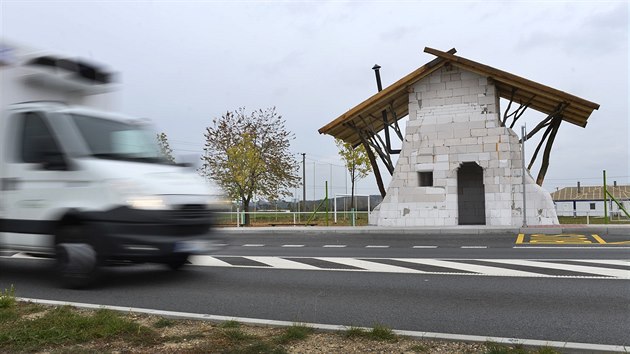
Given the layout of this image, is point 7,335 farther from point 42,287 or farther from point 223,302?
point 42,287

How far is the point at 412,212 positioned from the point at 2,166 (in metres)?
16.0

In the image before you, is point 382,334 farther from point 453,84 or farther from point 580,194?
Result: point 580,194

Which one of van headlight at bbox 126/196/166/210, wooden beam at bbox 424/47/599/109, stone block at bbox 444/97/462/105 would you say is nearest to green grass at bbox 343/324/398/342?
van headlight at bbox 126/196/166/210

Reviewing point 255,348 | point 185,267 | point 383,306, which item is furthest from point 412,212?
point 255,348

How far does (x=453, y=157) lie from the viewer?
20.2 metres

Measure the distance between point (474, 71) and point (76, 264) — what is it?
17103mm

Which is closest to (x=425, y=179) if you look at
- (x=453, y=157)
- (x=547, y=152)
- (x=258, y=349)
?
(x=453, y=157)

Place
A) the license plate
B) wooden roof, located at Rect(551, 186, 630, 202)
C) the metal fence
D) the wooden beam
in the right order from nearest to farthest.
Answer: the license plate, the wooden beam, the metal fence, wooden roof, located at Rect(551, 186, 630, 202)

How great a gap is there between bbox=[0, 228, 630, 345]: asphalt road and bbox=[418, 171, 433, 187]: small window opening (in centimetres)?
1179

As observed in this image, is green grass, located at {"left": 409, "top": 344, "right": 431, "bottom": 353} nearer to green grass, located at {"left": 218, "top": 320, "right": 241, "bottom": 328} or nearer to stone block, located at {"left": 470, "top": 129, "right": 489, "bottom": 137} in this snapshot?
green grass, located at {"left": 218, "top": 320, "right": 241, "bottom": 328}

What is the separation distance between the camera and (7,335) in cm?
414

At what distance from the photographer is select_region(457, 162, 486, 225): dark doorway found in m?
21.2

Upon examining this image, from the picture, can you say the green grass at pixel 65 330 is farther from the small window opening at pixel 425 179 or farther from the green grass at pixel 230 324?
the small window opening at pixel 425 179

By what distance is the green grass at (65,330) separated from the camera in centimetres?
404
